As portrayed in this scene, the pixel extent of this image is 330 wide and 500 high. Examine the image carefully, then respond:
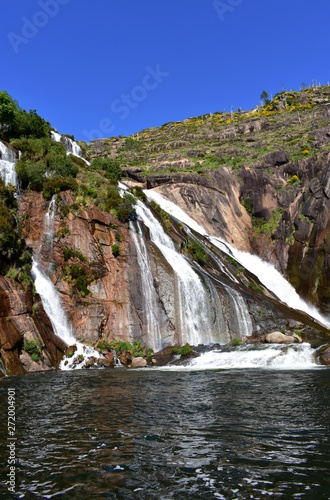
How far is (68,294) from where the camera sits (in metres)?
30.3

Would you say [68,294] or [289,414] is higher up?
[68,294]

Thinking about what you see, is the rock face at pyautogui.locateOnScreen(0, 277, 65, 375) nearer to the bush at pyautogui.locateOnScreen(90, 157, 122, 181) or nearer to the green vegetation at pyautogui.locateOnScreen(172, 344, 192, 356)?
the green vegetation at pyautogui.locateOnScreen(172, 344, 192, 356)

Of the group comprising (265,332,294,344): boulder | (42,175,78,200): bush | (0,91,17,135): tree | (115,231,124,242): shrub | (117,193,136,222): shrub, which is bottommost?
(265,332,294,344): boulder

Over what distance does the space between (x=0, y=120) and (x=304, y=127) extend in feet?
223

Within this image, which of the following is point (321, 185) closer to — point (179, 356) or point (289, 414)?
point (179, 356)

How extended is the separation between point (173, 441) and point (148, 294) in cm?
2370

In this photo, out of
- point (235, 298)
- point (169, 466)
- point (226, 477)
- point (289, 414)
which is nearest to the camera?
→ point (226, 477)

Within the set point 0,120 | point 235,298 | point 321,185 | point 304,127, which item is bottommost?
point 235,298

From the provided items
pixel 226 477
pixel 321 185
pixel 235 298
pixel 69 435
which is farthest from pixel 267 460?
pixel 321 185

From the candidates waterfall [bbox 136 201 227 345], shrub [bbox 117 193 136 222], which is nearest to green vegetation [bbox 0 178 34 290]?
shrub [bbox 117 193 136 222]

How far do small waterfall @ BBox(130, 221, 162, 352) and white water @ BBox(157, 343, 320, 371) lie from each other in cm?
508

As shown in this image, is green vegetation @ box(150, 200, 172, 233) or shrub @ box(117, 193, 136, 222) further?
green vegetation @ box(150, 200, 172, 233)

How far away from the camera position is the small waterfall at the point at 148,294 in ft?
103

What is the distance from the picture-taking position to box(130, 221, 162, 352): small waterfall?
103ft
